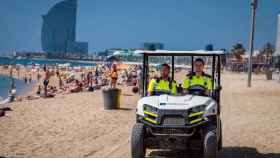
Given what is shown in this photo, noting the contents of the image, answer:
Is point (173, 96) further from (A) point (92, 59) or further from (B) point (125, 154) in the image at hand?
(A) point (92, 59)

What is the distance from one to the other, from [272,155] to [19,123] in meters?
6.41

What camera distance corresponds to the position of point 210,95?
7.16 meters

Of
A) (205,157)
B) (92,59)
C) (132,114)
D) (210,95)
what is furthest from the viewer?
(92,59)

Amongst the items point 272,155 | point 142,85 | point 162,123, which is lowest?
point 272,155

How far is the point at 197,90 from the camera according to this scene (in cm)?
710

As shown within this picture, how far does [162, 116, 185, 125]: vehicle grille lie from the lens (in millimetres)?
6167

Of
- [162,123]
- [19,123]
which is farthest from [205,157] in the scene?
[19,123]

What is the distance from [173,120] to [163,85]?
45.2 inches

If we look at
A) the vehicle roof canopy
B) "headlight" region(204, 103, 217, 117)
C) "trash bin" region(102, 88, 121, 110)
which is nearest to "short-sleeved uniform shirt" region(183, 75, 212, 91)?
the vehicle roof canopy

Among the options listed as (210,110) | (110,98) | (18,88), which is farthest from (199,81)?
(18,88)

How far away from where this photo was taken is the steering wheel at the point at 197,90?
23.2 ft

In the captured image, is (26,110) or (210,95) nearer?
(210,95)

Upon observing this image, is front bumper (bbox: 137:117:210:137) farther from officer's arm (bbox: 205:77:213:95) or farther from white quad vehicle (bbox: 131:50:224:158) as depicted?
officer's arm (bbox: 205:77:213:95)

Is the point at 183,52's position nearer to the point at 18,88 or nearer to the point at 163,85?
the point at 163,85
